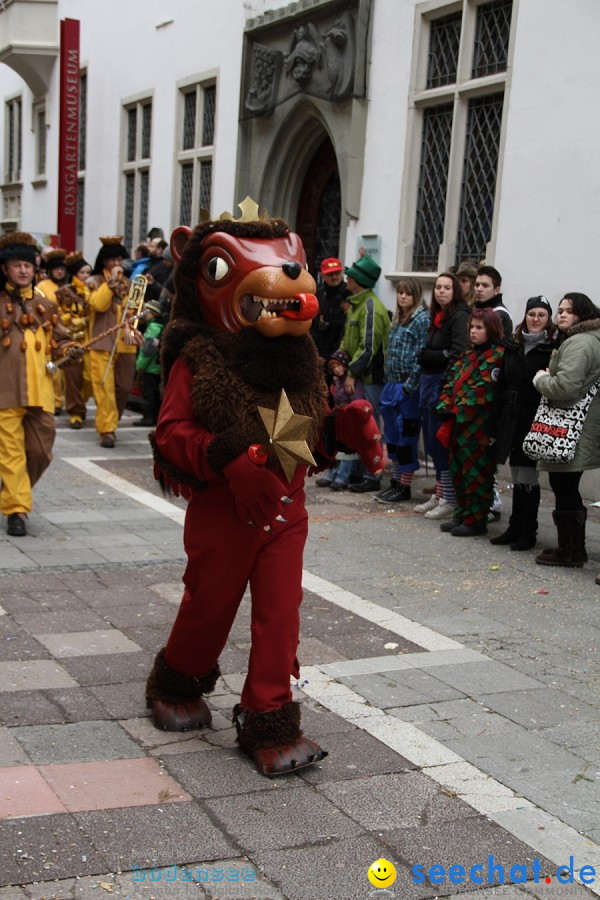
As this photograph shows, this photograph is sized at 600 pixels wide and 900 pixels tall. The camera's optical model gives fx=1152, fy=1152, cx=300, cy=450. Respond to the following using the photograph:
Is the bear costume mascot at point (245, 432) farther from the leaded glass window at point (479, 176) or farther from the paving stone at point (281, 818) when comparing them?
the leaded glass window at point (479, 176)

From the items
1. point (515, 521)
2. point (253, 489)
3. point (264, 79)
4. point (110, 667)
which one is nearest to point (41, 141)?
point (264, 79)

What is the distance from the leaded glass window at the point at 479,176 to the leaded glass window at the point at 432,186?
1.15 feet

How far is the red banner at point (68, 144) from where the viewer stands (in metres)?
20.7

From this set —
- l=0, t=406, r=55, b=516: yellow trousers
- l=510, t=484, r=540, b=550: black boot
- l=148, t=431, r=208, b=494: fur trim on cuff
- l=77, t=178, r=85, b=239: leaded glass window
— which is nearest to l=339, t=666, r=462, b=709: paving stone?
l=148, t=431, r=208, b=494: fur trim on cuff

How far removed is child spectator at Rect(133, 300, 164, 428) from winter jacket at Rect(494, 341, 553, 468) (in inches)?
244

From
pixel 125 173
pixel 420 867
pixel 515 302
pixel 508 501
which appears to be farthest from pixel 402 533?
pixel 125 173

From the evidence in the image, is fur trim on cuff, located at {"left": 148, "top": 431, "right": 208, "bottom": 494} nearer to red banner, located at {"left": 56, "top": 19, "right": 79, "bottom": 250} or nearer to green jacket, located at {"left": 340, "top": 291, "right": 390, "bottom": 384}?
green jacket, located at {"left": 340, "top": 291, "right": 390, "bottom": 384}

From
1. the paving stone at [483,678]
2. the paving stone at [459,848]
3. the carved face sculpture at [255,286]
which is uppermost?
the carved face sculpture at [255,286]

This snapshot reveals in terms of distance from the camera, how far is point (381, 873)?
10.9 feet

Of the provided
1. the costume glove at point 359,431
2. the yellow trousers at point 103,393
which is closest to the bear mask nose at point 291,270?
the costume glove at point 359,431

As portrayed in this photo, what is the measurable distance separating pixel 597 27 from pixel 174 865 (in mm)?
8008

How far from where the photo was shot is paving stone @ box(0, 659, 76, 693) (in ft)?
16.0

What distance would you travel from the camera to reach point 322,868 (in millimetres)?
3359

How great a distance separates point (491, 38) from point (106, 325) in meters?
4.88
